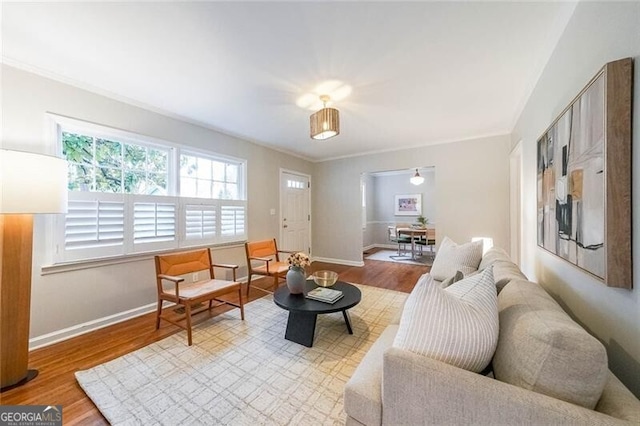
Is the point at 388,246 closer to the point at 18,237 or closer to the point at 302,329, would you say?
the point at 302,329

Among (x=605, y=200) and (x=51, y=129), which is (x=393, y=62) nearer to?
(x=605, y=200)

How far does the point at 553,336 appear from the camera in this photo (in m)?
0.73

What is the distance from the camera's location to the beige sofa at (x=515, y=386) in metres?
0.68

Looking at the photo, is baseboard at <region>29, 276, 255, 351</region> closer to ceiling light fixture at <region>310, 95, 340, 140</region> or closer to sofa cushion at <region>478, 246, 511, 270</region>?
ceiling light fixture at <region>310, 95, 340, 140</region>

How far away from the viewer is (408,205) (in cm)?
755

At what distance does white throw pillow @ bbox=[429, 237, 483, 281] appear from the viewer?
7.59 feet

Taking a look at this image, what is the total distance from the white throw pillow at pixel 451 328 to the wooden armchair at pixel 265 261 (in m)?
2.40

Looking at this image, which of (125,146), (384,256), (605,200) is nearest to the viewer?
(605,200)

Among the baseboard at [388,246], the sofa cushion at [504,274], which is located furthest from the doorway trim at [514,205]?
the baseboard at [388,246]

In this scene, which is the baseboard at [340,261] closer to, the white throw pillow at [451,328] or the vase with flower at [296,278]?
the vase with flower at [296,278]

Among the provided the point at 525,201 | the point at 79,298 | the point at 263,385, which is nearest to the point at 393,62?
the point at 525,201

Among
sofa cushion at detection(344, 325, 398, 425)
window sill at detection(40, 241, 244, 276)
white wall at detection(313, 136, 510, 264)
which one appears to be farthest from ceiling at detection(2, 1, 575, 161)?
sofa cushion at detection(344, 325, 398, 425)

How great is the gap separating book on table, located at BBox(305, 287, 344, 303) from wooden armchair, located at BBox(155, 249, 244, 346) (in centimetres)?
82

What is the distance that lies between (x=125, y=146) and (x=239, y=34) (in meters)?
2.02
